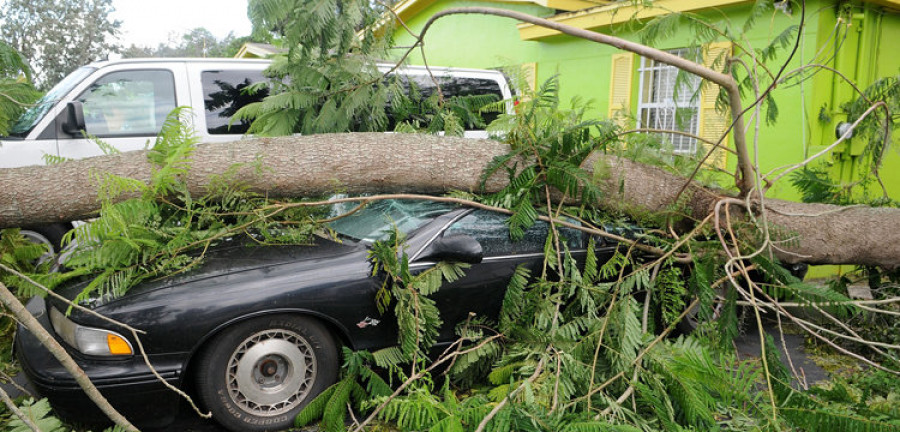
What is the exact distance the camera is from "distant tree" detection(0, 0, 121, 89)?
22.3 m

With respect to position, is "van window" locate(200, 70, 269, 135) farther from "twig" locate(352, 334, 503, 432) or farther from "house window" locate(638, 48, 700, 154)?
"house window" locate(638, 48, 700, 154)

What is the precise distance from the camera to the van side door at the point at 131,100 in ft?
21.0

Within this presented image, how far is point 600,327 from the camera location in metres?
3.39

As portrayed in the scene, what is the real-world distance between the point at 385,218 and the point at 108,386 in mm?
1766

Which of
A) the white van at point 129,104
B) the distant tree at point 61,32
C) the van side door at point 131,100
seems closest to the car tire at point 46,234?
the white van at point 129,104

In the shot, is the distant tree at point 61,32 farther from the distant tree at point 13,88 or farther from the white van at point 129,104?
the distant tree at point 13,88

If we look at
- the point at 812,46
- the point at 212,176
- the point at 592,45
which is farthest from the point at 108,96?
the point at 812,46

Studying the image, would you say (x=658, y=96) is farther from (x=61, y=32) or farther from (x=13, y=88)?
(x=61, y=32)

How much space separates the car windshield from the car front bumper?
1.30 meters

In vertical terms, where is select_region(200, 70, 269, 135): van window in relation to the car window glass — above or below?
above

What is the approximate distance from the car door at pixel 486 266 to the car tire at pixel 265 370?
0.69 metres

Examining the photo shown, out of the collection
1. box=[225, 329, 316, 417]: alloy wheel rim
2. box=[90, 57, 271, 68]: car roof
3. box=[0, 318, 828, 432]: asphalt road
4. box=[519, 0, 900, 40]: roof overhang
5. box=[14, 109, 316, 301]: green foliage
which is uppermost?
box=[519, 0, 900, 40]: roof overhang

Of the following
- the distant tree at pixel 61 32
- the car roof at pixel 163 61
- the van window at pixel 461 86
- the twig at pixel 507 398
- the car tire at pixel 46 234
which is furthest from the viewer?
the distant tree at pixel 61 32

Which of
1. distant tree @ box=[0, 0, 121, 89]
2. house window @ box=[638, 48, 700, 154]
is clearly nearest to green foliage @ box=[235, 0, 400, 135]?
house window @ box=[638, 48, 700, 154]
